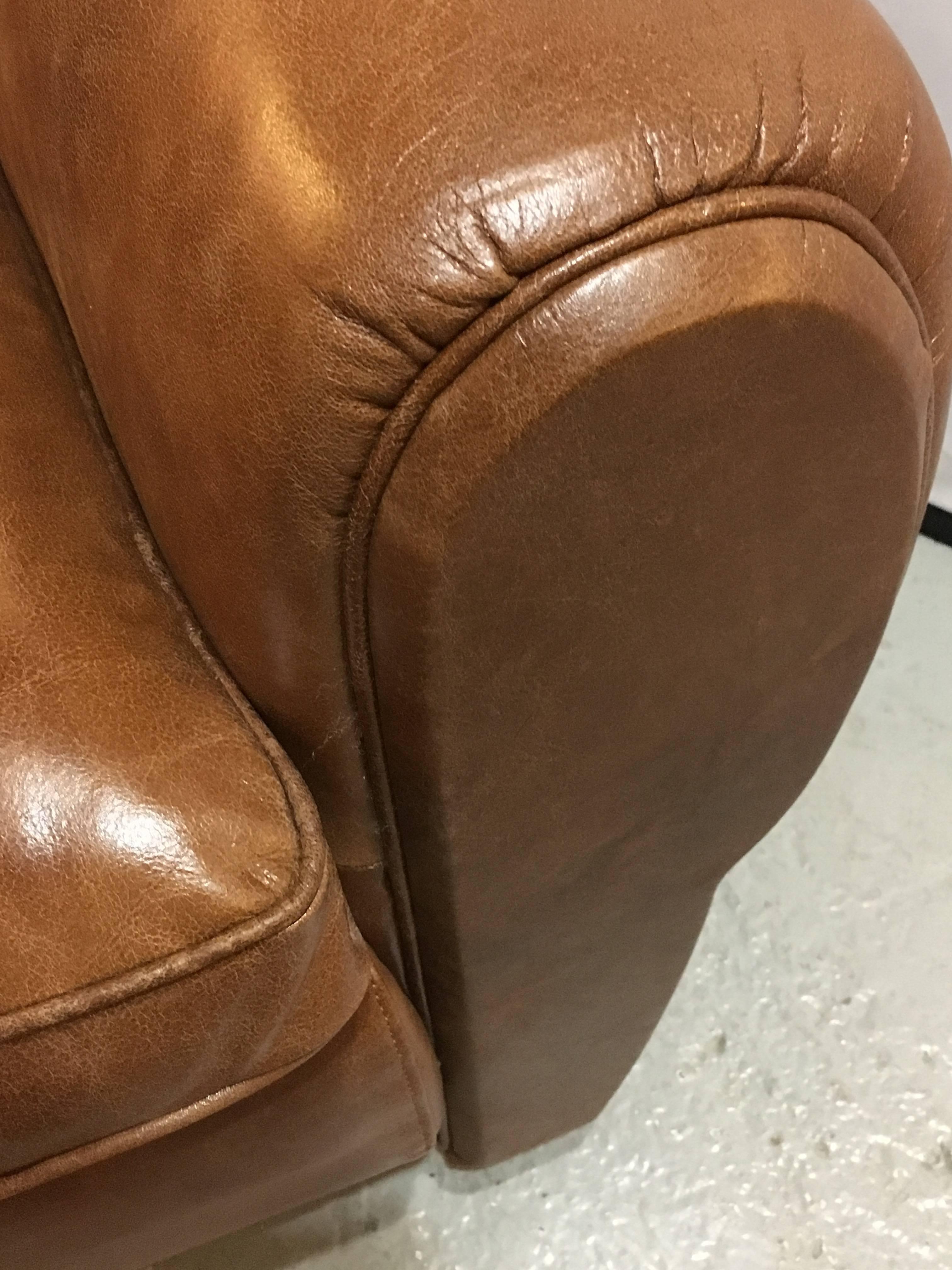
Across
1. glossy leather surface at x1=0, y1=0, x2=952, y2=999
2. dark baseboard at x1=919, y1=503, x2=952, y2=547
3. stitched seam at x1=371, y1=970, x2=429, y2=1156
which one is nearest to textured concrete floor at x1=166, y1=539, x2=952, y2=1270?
stitched seam at x1=371, y1=970, x2=429, y2=1156

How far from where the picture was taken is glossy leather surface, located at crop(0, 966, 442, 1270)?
47 cm

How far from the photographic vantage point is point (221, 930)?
0.36 m

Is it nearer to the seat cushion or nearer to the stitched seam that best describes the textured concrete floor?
the stitched seam

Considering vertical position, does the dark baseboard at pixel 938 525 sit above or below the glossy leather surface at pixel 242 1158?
below

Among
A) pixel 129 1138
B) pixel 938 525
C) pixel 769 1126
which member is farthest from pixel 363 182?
pixel 938 525

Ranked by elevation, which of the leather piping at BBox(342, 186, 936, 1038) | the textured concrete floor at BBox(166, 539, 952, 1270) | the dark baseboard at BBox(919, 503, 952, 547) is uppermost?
the leather piping at BBox(342, 186, 936, 1038)

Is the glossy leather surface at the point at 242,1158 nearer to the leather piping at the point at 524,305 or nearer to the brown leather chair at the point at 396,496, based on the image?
the brown leather chair at the point at 396,496

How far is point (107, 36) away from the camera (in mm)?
383

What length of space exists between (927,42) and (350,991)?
2.88ft

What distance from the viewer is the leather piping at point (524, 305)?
0.29 meters

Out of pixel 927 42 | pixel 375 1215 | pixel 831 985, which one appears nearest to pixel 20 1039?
pixel 375 1215

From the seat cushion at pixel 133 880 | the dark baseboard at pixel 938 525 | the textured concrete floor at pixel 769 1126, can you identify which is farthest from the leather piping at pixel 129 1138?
the dark baseboard at pixel 938 525

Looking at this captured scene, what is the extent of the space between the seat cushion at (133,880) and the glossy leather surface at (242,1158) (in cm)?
7

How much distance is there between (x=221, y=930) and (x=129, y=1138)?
0.11m
